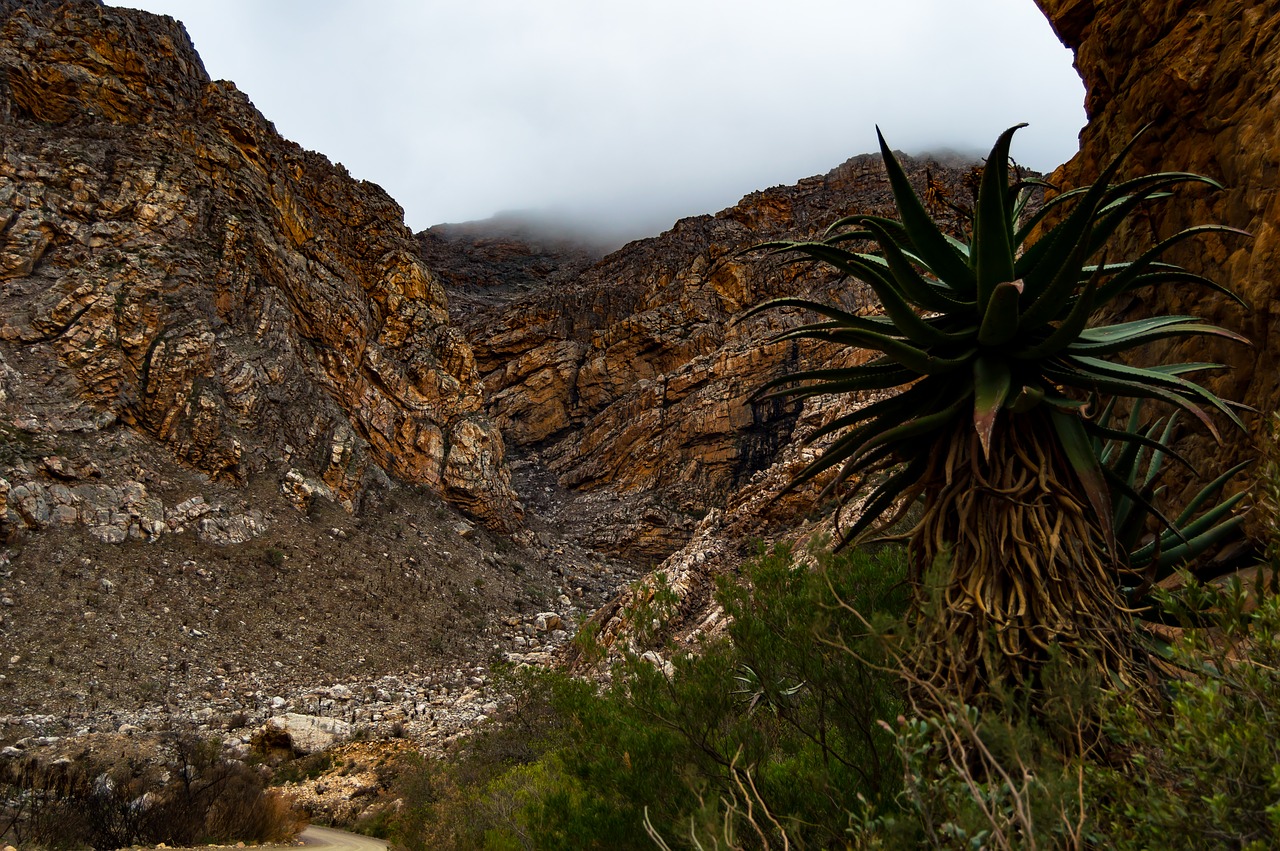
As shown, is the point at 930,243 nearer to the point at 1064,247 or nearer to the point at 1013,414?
the point at 1064,247

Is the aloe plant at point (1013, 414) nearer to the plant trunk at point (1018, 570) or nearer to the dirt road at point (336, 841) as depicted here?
the plant trunk at point (1018, 570)

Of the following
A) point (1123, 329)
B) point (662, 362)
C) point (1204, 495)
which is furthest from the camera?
point (662, 362)

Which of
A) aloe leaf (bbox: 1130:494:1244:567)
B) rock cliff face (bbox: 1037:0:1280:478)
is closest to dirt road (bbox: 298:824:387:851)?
aloe leaf (bbox: 1130:494:1244:567)

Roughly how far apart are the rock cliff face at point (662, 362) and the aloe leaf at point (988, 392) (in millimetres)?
27431

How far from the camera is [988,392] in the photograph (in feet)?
8.42

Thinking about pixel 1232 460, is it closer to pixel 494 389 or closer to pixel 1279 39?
pixel 1279 39

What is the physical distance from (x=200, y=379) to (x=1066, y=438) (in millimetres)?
25230

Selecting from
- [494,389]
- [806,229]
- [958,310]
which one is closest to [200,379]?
[494,389]

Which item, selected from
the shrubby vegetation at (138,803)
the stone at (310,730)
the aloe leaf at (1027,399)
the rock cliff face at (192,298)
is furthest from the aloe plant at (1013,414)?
the rock cliff face at (192,298)

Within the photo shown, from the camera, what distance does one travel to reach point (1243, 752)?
1595 mm

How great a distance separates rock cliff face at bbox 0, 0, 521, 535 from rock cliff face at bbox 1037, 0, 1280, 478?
22806 millimetres

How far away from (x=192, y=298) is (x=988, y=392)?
87.5ft

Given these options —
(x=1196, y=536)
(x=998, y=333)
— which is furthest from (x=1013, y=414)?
(x=1196, y=536)

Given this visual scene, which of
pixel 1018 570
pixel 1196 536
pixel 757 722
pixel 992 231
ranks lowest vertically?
pixel 757 722
